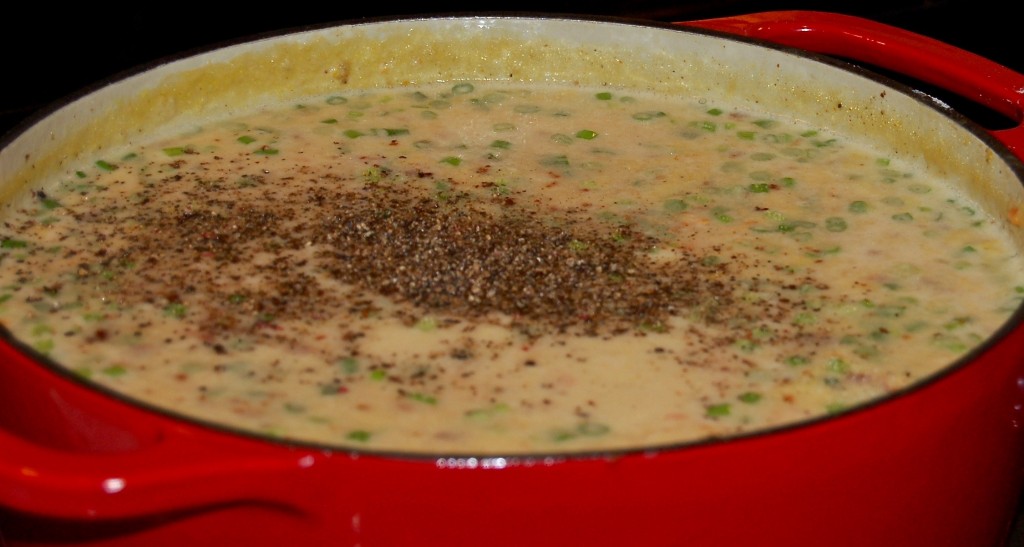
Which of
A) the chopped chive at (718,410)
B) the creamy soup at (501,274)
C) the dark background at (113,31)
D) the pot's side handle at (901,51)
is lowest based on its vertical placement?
the chopped chive at (718,410)

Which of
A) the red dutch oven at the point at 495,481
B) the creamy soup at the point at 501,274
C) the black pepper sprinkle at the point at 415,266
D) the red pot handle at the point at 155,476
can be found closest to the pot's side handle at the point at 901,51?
the creamy soup at the point at 501,274

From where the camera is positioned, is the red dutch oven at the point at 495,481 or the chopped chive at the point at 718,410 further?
the chopped chive at the point at 718,410

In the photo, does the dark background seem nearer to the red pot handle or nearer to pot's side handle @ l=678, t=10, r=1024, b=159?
pot's side handle @ l=678, t=10, r=1024, b=159

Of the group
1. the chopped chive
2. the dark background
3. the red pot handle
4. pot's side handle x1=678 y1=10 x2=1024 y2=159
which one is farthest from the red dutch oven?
the dark background

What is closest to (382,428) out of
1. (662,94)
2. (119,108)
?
(119,108)

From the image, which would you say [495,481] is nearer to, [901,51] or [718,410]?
[718,410]

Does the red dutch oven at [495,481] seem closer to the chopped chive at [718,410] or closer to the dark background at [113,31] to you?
the chopped chive at [718,410]

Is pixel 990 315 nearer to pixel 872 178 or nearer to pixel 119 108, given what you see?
pixel 872 178
